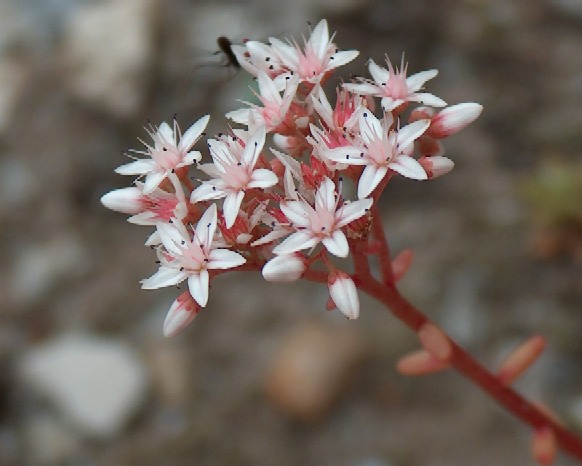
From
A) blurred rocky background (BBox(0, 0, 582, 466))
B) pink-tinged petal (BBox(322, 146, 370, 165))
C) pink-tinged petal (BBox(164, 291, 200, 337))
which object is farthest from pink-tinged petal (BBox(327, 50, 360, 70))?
blurred rocky background (BBox(0, 0, 582, 466))

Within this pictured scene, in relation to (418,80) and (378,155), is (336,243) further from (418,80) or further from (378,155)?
(418,80)

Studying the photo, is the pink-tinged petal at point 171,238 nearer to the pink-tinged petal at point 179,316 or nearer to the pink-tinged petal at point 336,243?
the pink-tinged petal at point 179,316

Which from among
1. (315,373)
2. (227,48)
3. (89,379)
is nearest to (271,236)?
(227,48)

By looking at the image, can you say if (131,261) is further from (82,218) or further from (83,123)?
(83,123)

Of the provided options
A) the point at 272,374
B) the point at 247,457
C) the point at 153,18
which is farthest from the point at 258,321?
the point at 153,18

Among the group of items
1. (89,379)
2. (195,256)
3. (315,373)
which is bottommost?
(89,379)

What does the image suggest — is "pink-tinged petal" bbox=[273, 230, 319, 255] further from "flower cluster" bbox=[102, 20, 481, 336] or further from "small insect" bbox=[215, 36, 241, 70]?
"small insect" bbox=[215, 36, 241, 70]
